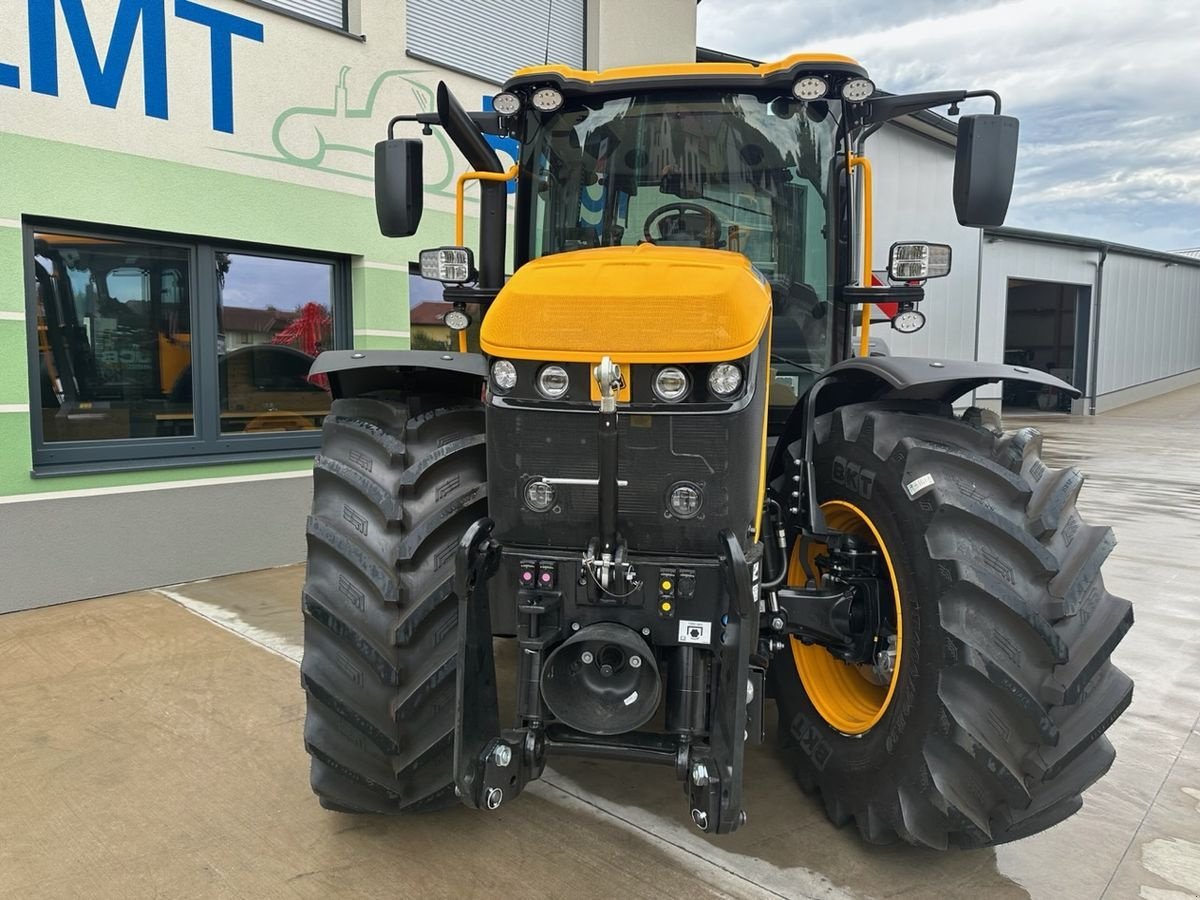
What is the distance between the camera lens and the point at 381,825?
279cm

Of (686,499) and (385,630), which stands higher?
(686,499)

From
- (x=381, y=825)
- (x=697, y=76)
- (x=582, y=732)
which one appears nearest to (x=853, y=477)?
(x=582, y=732)

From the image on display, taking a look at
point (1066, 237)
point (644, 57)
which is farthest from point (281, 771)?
point (1066, 237)

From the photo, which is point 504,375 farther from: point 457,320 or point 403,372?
point 457,320

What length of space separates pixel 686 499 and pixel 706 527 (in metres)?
0.09

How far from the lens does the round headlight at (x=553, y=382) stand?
2.24 m

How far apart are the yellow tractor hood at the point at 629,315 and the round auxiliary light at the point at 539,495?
32 centimetres

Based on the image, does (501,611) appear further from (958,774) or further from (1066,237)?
(1066,237)

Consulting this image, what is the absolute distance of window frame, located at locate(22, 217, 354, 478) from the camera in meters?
5.09

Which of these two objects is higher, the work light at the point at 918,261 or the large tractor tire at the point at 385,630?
the work light at the point at 918,261

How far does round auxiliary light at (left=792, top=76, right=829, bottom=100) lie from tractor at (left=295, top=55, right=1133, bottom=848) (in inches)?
0.4

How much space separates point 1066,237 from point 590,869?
78.8 ft

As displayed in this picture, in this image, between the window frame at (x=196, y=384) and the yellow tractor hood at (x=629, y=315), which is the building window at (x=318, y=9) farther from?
the yellow tractor hood at (x=629, y=315)

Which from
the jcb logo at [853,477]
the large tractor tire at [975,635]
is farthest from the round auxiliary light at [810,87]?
the jcb logo at [853,477]
